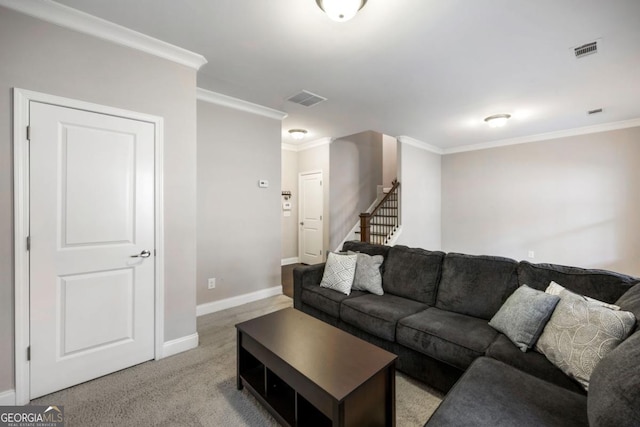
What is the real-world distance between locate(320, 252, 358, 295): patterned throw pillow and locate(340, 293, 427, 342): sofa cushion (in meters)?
0.21

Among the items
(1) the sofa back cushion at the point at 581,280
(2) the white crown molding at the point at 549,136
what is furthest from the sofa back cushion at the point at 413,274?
(2) the white crown molding at the point at 549,136

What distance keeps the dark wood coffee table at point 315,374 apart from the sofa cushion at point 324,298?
0.62 metres

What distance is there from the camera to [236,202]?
12.3 feet

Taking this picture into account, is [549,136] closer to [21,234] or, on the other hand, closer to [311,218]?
[311,218]

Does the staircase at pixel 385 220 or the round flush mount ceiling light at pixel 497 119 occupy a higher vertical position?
the round flush mount ceiling light at pixel 497 119

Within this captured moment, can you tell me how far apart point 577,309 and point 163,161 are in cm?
308

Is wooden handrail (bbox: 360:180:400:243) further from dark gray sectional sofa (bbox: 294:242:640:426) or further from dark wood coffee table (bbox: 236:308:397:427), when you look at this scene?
dark wood coffee table (bbox: 236:308:397:427)

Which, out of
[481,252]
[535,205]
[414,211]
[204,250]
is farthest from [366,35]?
[481,252]

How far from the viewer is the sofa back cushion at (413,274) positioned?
2.52m

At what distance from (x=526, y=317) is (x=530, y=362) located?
0.25 metres

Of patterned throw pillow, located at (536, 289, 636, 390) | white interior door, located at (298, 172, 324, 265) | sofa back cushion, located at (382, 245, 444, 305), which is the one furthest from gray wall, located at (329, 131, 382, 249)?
patterned throw pillow, located at (536, 289, 636, 390)

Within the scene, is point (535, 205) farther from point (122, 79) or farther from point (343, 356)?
point (122, 79)

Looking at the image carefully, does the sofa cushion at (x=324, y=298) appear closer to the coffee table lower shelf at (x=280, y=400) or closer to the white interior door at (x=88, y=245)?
the coffee table lower shelf at (x=280, y=400)

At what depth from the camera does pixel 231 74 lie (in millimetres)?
2912
